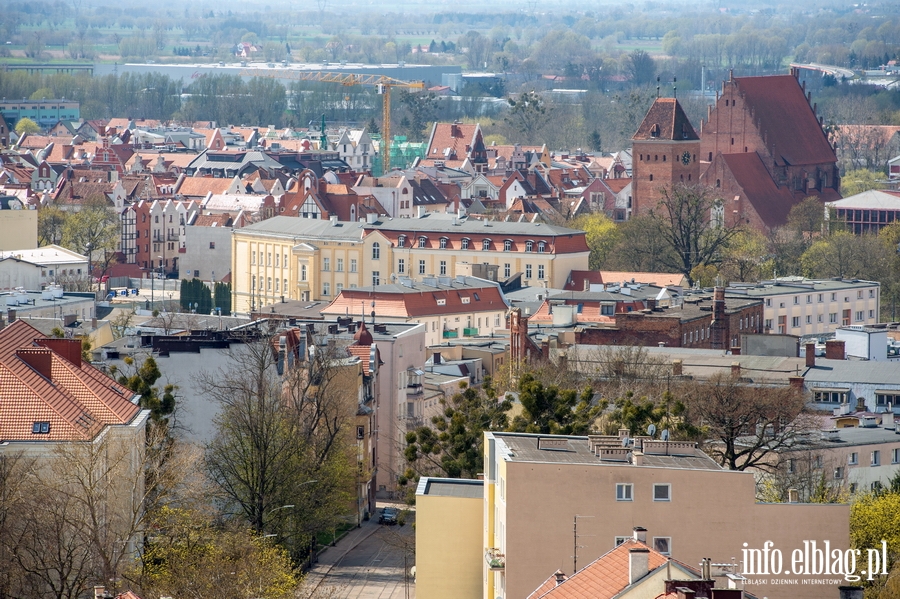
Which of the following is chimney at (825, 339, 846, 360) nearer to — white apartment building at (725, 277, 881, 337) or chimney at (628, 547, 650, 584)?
white apartment building at (725, 277, 881, 337)

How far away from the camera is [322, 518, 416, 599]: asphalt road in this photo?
3906cm

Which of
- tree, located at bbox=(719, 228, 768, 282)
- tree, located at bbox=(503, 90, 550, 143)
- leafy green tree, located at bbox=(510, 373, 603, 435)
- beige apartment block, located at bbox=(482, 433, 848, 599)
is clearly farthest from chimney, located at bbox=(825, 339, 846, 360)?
tree, located at bbox=(503, 90, 550, 143)

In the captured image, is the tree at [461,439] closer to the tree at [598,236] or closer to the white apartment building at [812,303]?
the white apartment building at [812,303]

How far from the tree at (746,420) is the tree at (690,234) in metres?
40.6

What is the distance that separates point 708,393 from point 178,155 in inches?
4423

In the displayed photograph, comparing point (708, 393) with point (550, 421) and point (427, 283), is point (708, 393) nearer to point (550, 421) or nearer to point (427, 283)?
point (550, 421)

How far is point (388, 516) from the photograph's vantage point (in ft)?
156

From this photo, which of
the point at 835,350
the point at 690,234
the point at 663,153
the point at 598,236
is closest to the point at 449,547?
the point at 835,350

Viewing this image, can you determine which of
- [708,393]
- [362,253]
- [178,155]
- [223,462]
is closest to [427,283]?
[362,253]

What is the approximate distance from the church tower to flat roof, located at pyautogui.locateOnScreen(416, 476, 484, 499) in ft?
266

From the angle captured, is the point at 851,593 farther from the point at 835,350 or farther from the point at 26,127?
the point at 26,127

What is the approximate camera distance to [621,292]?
76.4 m

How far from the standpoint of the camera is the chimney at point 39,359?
34.4m

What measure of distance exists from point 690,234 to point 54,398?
64.7 m
